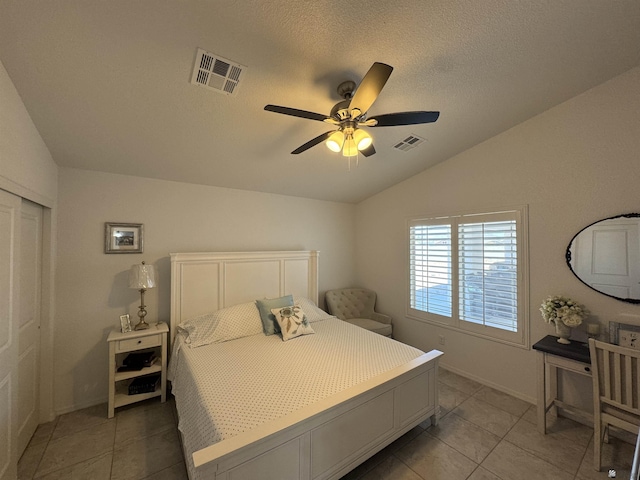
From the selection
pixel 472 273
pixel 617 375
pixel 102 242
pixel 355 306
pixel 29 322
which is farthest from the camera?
pixel 355 306

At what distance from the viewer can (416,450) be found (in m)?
2.05

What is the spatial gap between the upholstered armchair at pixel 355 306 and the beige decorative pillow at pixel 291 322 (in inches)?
48.2

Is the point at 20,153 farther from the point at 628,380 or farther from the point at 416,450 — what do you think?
the point at 628,380

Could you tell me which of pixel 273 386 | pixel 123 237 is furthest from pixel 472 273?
pixel 123 237

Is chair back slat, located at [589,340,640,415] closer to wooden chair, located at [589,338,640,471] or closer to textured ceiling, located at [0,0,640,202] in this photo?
wooden chair, located at [589,338,640,471]

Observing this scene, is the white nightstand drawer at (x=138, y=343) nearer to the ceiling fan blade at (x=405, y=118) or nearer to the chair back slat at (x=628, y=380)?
the ceiling fan blade at (x=405, y=118)

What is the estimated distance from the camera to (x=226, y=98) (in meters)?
1.95

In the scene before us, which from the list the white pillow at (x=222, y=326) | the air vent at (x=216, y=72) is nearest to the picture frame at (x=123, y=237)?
the white pillow at (x=222, y=326)

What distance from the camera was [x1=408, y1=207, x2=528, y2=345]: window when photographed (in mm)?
2781

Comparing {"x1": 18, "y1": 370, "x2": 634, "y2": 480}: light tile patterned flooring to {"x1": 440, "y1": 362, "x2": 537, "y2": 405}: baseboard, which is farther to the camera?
{"x1": 440, "y1": 362, "x2": 537, "y2": 405}: baseboard

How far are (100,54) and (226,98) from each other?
725 millimetres

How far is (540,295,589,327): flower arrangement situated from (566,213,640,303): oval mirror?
0.77 ft

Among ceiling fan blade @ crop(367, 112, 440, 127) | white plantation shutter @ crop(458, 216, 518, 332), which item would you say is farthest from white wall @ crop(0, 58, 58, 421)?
white plantation shutter @ crop(458, 216, 518, 332)

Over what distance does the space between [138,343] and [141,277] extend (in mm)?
646
